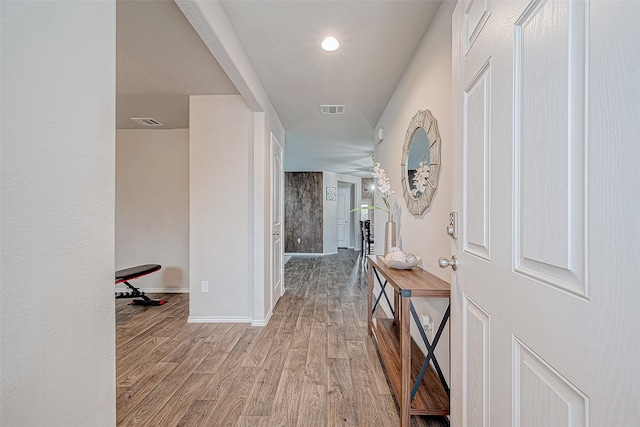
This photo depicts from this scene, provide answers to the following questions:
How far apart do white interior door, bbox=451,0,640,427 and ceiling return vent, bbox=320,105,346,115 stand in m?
2.59

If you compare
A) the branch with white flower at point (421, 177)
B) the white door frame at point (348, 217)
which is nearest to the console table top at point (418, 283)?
the branch with white flower at point (421, 177)

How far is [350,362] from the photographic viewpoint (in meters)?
2.39

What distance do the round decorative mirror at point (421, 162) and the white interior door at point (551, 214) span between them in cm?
89

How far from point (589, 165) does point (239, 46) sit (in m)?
2.33

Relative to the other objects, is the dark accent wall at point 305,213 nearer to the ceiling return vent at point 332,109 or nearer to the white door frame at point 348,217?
the white door frame at point 348,217

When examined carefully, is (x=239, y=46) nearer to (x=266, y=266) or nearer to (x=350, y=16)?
(x=350, y=16)

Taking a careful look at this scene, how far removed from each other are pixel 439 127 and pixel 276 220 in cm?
257

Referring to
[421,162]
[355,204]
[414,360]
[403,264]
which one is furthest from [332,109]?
[355,204]

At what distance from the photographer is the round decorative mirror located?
198 cm

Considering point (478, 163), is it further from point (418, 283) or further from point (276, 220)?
point (276, 220)

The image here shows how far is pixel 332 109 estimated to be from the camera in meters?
3.74
